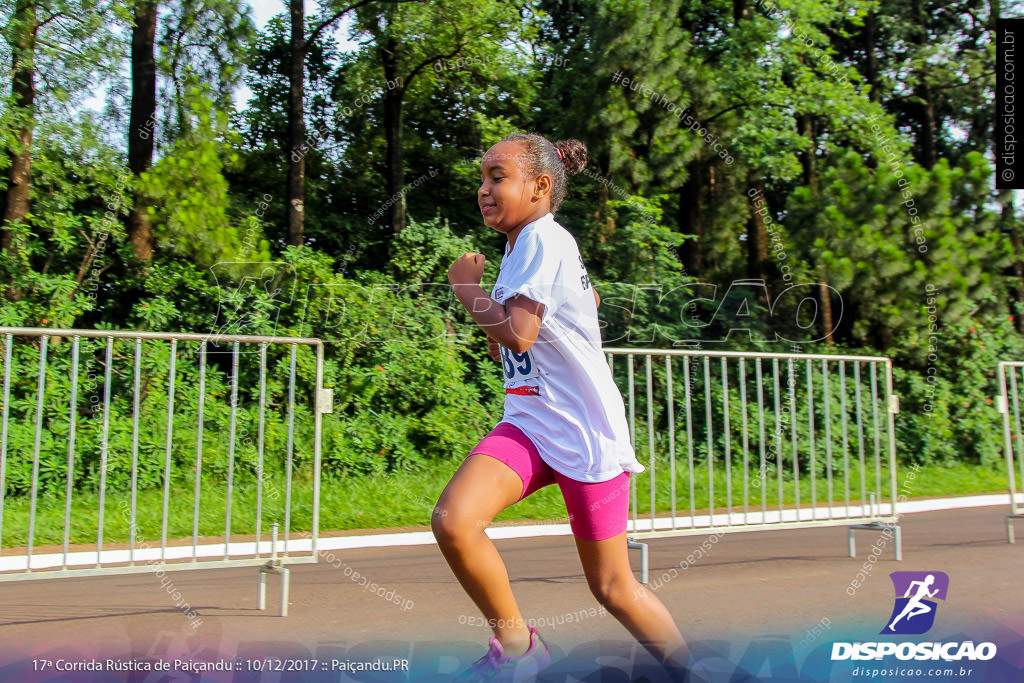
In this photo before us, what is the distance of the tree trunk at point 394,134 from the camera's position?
1407 centimetres

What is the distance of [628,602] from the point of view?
2.73 m

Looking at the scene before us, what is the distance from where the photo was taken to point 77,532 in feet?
21.8

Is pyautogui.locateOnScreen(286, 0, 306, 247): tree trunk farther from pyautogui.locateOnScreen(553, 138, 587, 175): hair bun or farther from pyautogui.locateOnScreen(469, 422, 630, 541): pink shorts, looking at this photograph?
pyautogui.locateOnScreen(469, 422, 630, 541): pink shorts

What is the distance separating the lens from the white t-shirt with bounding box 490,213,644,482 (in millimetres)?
2752

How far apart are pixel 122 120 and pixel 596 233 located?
6405mm

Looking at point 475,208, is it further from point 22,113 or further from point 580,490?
point 580,490

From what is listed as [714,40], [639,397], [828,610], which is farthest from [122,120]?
[828,610]

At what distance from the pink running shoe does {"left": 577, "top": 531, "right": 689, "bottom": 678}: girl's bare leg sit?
233 mm

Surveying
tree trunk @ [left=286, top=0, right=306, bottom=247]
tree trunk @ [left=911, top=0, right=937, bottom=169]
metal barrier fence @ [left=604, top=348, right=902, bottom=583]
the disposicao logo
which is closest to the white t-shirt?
the disposicao logo

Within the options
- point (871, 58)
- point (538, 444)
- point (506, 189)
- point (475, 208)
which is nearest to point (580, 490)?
point (538, 444)

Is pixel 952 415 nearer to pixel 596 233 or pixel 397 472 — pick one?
pixel 596 233

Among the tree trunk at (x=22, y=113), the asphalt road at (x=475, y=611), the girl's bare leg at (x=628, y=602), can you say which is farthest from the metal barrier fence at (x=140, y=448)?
the tree trunk at (x=22, y=113)

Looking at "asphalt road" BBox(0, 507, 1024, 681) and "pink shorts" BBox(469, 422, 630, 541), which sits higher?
"pink shorts" BBox(469, 422, 630, 541)

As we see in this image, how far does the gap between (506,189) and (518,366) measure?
1.79 ft
